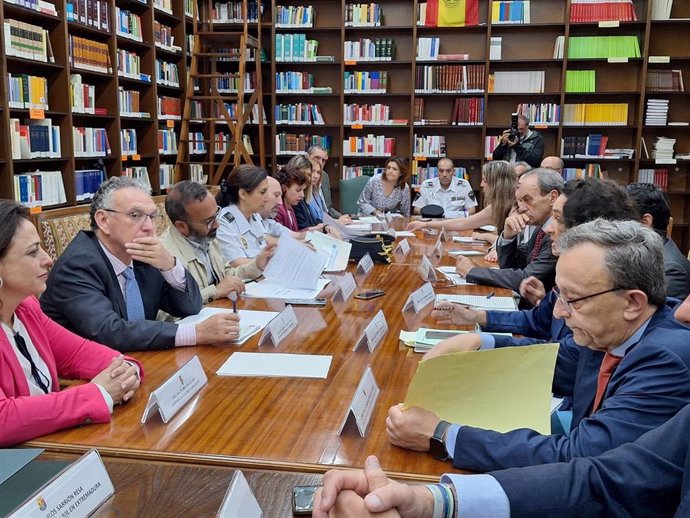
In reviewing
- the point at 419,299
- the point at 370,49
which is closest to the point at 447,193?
the point at 370,49

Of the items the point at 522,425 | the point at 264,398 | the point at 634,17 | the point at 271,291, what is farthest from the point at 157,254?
the point at 634,17

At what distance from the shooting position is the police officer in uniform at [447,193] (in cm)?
658

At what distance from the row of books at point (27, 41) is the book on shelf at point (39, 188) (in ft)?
2.77

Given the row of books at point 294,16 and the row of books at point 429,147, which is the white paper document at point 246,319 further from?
the row of books at point 294,16

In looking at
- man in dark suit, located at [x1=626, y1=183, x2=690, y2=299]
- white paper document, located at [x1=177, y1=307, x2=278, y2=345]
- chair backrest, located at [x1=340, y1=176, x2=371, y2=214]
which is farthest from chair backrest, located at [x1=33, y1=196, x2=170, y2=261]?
chair backrest, located at [x1=340, y1=176, x2=371, y2=214]

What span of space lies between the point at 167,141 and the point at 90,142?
1360 mm

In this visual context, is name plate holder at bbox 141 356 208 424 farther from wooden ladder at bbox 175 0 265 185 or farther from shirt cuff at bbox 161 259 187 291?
wooden ladder at bbox 175 0 265 185

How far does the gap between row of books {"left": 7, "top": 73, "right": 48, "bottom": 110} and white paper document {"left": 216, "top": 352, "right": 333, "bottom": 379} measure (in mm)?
3574

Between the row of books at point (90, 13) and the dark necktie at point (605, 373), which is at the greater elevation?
the row of books at point (90, 13)

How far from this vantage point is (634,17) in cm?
678

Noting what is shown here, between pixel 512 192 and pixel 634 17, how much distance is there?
12.3 ft

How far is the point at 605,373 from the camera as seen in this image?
138 cm

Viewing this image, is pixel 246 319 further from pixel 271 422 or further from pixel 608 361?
pixel 608 361

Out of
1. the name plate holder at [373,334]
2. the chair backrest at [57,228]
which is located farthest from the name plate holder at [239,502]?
the chair backrest at [57,228]
